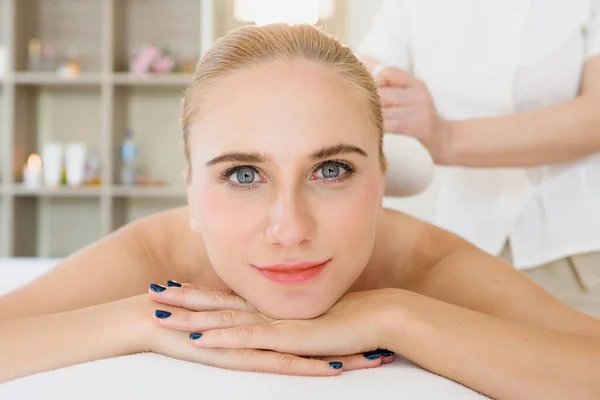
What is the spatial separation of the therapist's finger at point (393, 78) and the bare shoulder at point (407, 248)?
0.28 metres

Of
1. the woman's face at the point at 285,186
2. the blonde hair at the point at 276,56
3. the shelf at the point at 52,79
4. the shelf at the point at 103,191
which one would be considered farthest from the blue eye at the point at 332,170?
the shelf at the point at 52,79

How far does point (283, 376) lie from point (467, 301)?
0.44m

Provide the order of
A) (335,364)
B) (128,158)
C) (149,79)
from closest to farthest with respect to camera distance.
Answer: (335,364) < (149,79) < (128,158)

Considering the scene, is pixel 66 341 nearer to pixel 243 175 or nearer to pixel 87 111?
pixel 243 175

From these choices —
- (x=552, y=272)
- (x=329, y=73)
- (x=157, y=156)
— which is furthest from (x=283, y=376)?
(x=157, y=156)

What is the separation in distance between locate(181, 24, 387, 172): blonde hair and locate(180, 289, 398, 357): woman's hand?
273 millimetres

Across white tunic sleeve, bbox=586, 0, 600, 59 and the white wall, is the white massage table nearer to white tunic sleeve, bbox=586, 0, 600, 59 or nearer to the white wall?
white tunic sleeve, bbox=586, 0, 600, 59

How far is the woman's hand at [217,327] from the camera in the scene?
792mm

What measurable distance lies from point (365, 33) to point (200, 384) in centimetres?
253

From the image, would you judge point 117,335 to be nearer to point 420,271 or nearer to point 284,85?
point 284,85

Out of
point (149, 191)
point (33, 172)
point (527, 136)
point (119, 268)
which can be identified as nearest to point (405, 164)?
point (527, 136)

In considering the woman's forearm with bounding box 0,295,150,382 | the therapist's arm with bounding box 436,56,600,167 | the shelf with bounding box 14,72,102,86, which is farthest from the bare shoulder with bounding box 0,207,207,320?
the shelf with bounding box 14,72,102,86

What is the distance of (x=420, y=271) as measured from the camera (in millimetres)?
1231

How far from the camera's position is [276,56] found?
0.94m
